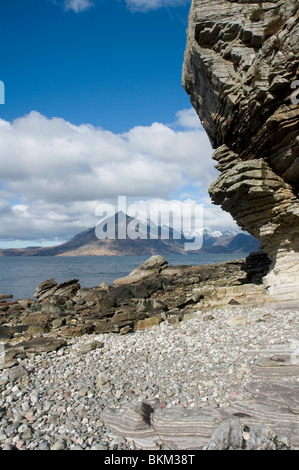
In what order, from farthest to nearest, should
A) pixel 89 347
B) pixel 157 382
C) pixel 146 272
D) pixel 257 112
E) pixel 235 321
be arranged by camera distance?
pixel 146 272
pixel 257 112
pixel 235 321
pixel 89 347
pixel 157 382

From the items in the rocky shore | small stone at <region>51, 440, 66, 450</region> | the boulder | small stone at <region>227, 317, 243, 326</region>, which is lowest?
small stone at <region>51, 440, 66, 450</region>

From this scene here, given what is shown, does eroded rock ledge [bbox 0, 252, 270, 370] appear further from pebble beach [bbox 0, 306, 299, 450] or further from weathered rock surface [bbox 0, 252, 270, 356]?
pebble beach [bbox 0, 306, 299, 450]

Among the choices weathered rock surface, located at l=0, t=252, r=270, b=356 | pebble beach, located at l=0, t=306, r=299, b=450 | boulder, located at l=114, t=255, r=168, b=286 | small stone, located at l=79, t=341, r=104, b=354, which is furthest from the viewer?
boulder, located at l=114, t=255, r=168, b=286

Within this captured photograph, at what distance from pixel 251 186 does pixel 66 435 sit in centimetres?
1567

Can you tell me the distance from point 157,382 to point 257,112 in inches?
591

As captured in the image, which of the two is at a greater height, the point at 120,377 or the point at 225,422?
the point at 225,422

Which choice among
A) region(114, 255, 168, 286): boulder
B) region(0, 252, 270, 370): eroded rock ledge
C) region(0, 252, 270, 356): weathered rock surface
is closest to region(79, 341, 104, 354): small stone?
region(0, 252, 270, 370): eroded rock ledge

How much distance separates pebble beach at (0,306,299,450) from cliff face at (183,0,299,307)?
5530 mm

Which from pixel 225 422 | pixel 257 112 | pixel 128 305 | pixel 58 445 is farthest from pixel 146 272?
pixel 225 422

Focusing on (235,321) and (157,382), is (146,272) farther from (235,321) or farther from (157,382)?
(157,382)

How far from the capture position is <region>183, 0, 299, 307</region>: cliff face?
1527 centimetres

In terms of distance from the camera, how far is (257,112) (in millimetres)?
16531

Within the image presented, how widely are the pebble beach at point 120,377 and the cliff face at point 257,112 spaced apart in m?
5.53

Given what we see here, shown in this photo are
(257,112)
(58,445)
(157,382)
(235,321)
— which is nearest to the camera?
(58,445)
